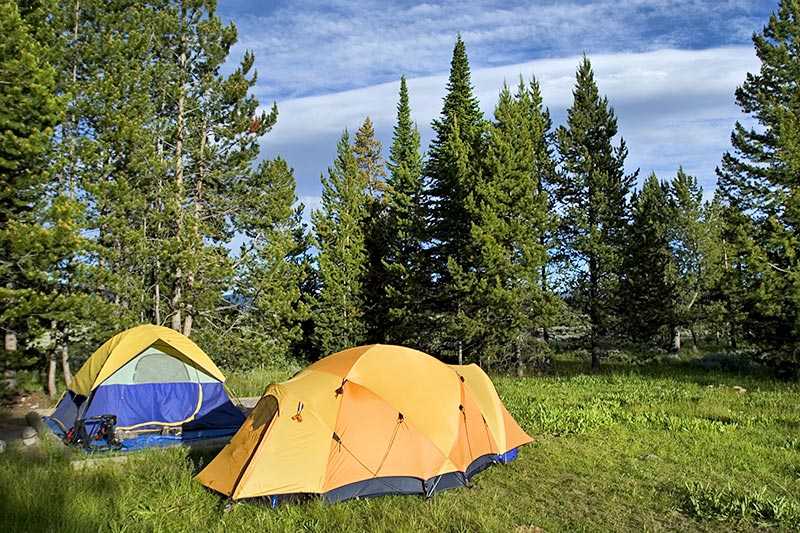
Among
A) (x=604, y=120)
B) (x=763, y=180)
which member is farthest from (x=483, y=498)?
(x=604, y=120)

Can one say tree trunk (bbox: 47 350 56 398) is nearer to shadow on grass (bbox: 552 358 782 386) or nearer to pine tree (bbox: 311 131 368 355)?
pine tree (bbox: 311 131 368 355)

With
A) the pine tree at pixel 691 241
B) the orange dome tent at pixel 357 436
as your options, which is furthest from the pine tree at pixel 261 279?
the pine tree at pixel 691 241

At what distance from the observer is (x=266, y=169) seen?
69.9 feet

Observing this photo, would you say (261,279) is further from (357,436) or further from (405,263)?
(357,436)

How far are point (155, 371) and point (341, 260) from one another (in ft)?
52.3

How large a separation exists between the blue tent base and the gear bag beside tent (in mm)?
18

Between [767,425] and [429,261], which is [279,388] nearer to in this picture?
[767,425]

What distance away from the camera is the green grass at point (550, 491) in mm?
5926

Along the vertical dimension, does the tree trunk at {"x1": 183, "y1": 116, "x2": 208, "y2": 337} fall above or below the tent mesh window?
above

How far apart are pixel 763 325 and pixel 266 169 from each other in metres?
18.8

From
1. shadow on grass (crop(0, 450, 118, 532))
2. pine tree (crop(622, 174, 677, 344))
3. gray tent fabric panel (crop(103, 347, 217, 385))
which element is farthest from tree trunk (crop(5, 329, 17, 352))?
pine tree (crop(622, 174, 677, 344))

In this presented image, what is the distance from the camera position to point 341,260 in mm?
26703

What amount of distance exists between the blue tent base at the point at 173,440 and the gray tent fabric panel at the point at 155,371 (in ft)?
Answer: 3.68

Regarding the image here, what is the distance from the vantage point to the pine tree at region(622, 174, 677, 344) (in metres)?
26.1
